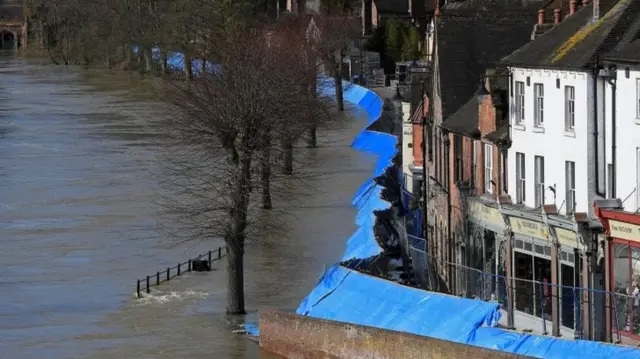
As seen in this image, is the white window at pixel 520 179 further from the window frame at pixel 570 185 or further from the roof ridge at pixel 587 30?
the roof ridge at pixel 587 30

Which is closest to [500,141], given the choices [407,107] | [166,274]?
[166,274]

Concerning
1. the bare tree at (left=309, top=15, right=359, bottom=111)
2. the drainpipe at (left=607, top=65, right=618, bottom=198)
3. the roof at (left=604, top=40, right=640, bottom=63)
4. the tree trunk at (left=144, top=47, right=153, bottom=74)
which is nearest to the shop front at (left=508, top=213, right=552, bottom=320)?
the drainpipe at (left=607, top=65, right=618, bottom=198)

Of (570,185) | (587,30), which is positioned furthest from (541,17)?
(570,185)

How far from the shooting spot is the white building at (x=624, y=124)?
102 ft

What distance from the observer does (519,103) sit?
36.8 m

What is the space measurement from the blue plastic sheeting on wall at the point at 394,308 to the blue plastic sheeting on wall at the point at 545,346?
599 millimetres

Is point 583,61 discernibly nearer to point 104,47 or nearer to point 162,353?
point 162,353

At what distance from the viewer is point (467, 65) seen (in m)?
44.5

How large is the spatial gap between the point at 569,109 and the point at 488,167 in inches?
236

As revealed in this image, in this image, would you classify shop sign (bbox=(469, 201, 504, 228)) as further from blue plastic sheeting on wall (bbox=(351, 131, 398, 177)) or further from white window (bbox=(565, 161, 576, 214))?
blue plastic sheeting on wall (bbox=(351, 131, 398, 177))

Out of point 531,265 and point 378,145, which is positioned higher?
point 531,265

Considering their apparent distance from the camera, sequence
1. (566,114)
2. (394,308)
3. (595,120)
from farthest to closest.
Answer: (394,308) → (566,114) → (595,120)

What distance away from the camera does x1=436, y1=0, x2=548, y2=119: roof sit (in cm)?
4459

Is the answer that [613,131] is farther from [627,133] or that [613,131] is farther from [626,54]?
[626,54]
